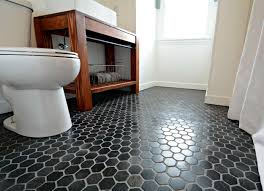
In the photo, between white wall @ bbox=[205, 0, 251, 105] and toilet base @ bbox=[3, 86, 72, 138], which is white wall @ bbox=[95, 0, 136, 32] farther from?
toilet base @ bbox=[3, 86, 72, 138]

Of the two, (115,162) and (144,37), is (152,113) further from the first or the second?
(144,37)

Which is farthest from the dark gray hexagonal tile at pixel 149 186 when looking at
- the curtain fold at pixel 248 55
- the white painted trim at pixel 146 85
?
the white painted trim at pixel 146 85

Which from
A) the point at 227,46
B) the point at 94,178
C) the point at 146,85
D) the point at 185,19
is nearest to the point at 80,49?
the point at 94,178

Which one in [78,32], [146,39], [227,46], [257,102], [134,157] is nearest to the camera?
[134,157]

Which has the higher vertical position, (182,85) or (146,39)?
(146,39)

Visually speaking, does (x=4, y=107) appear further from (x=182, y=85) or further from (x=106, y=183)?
(x=182, y=85)

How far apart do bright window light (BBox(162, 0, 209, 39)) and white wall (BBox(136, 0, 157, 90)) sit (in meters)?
0.19

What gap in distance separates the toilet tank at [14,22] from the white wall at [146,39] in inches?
40.9

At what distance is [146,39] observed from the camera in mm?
1888

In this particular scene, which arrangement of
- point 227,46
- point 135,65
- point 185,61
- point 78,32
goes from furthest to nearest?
point 185,61 < point 135,65 < point 227,46 < point 78,32

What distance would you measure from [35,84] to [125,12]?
1.38 meters

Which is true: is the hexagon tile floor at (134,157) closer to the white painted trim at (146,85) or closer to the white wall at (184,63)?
the white painted trim at (146,85)

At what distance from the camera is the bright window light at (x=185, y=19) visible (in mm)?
1852

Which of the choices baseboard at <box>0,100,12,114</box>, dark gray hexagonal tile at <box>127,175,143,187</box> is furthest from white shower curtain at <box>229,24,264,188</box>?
baseboard at <box>0,100,12,114</box>
